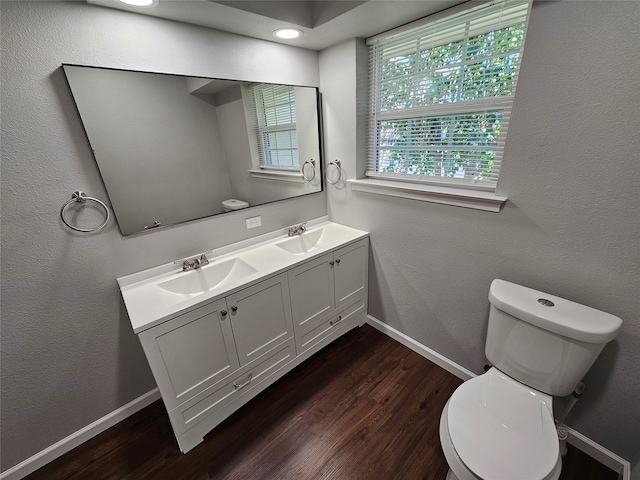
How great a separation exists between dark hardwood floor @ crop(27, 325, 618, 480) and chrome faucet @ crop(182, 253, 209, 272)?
2.99 ft

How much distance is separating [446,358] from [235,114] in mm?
2099

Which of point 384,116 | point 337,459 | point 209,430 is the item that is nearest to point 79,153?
point 209,430

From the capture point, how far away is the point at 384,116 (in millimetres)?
1795

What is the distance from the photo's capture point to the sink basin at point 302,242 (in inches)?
78.3

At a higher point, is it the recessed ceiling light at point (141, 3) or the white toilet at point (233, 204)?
the recessed ceiling light at point (141, 3)

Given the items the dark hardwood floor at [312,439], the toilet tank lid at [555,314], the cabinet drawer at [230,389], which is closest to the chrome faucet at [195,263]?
the cabinet drawer at [230,389]

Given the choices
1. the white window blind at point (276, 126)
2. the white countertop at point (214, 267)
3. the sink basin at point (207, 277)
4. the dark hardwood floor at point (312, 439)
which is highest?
the white window blind at point (276, 126)

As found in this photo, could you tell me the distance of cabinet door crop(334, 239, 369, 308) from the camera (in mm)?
1889

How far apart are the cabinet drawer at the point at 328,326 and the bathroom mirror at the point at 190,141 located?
0.95 metres

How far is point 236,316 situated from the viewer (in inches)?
55.8

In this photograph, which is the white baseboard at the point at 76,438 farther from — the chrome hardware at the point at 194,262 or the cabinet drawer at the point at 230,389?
the chrome hardware at the point at 194,262

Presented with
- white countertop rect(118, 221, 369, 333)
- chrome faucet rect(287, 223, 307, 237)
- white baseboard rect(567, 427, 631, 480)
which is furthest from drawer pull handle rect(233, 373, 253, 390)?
white baseboard rect(567, 427, 631, 480)

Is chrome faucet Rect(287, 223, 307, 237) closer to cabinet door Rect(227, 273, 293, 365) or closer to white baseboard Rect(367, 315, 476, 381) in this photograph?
cabinet door Rect(227, 273, 293, 365)

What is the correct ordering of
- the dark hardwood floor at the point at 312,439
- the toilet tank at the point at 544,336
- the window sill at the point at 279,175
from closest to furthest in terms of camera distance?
the toilet tank at the point at 544,336, the dark hardwood floor at the point at 312,439, the window sill at the point at 279,175
